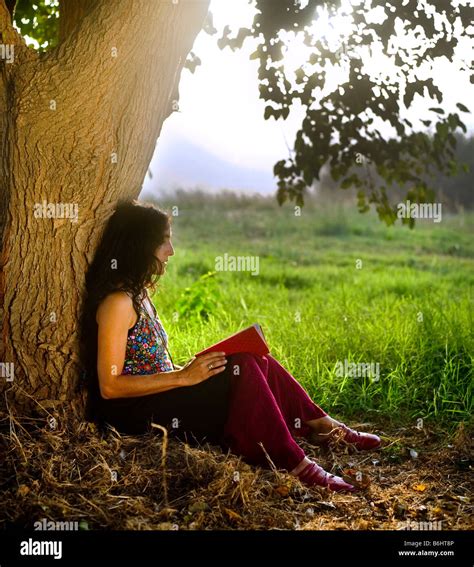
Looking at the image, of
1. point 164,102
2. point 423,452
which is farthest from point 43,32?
point 423,452

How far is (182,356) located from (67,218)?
208 cm

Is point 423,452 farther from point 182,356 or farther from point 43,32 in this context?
point 43,32

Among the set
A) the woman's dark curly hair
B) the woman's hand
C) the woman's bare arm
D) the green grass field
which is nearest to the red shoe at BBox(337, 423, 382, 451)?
the green grass field

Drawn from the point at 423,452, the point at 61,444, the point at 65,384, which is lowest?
the point at 423,452

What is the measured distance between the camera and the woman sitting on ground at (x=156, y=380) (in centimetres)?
346

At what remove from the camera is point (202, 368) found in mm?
3477

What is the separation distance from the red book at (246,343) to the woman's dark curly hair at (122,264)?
43 centimetres

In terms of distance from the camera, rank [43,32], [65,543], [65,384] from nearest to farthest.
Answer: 1. [65,543]
2. [65,384]
3. [43,32]

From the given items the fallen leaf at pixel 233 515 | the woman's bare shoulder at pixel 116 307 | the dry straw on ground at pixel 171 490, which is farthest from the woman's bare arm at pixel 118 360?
the fallen leaf at pixel 233 515

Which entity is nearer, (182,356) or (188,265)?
(182,356)

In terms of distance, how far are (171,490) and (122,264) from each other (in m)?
1.03

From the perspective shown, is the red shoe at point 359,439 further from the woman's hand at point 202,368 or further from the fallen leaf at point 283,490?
the woman's hand at point 202,368

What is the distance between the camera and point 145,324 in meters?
3.59

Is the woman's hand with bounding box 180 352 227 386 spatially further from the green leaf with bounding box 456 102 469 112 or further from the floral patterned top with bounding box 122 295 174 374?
the green leaf with bounding box 456 102 469 112
